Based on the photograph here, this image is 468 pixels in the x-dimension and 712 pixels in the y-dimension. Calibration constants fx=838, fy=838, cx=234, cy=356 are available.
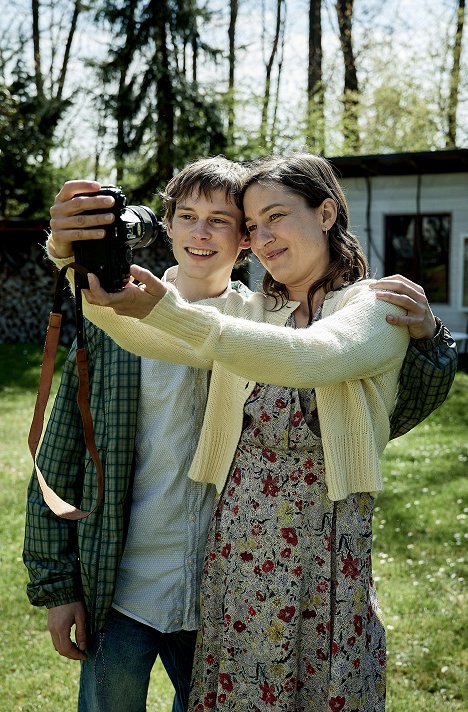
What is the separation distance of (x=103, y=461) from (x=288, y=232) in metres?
0.72

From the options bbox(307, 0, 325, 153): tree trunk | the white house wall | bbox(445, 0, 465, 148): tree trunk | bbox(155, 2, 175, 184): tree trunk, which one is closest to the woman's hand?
the white house wall

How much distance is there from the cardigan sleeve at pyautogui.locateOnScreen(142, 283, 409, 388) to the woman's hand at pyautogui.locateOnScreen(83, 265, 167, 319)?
0.02m

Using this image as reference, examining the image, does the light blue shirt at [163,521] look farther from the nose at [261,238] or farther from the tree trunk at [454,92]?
the tree trunk at [454,92]

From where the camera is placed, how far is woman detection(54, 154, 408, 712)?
194 centimetres

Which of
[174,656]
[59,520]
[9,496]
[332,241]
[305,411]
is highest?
[332,241]

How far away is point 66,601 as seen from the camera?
213 centimetres

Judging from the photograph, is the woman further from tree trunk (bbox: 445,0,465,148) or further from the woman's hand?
tree trunk (bbox: 445,0,465,148)

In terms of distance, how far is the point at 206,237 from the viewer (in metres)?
2.16

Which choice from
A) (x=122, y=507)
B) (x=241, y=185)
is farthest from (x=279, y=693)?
(x=241, y=185)

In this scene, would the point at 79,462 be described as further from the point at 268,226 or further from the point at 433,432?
the point at 433,432

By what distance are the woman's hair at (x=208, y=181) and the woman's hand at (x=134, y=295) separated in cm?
64

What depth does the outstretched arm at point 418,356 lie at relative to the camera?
1.92m

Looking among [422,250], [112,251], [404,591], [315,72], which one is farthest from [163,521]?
[315,72]

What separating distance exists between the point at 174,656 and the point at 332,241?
1186 mm
